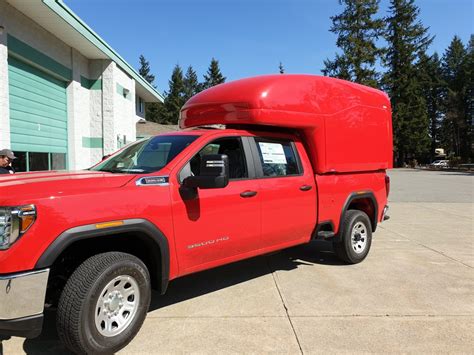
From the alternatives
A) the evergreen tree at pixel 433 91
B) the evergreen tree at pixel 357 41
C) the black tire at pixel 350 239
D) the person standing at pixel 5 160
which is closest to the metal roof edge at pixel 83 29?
the person standing at pixel 5 160

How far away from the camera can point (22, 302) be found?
2.93 m

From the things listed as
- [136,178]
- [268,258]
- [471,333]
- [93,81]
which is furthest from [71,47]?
[471,333]

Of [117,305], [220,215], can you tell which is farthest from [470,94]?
[117,305]

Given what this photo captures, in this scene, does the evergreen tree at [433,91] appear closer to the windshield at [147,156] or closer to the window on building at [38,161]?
the window on building at [38,161]

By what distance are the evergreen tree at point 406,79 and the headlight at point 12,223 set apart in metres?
68.0

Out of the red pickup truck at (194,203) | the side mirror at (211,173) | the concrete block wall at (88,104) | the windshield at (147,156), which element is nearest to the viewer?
the red pickup truck at (194,203)

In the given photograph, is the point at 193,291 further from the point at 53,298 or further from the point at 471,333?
the point at 471,333

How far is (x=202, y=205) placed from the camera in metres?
4.11

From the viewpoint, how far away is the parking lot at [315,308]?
365 centimetres

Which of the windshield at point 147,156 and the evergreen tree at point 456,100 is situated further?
the evergreen tree at point 456,100

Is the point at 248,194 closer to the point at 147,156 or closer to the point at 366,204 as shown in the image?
the point at 147,156

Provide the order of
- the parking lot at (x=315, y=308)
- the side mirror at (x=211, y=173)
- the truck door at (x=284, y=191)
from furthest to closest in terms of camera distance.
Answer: the truck door at (x=284, y=191) → the side mirror at (x=211, y=173) → the parking lot at (x=315, y=308)

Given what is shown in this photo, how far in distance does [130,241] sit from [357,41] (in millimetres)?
58437

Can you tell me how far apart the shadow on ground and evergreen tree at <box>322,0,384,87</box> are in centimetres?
5326
